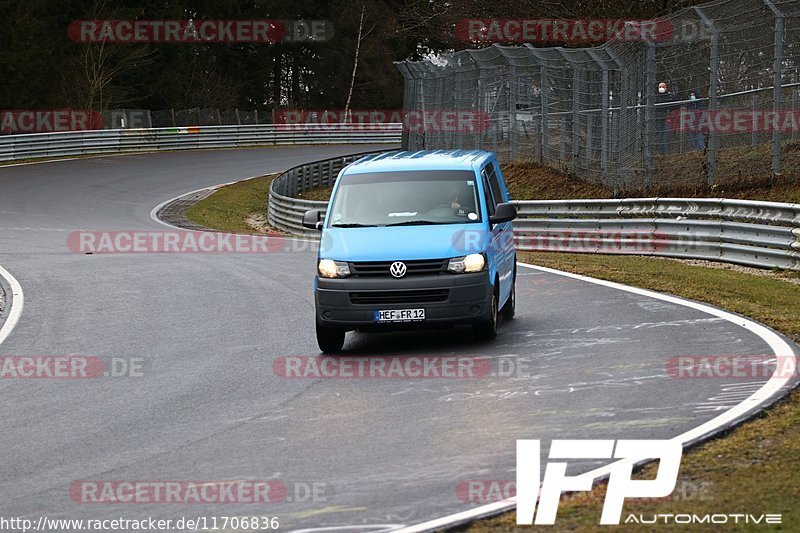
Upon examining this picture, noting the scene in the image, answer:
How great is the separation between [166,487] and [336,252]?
Result: 502cm

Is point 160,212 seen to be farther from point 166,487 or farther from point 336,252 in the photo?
point 166,487

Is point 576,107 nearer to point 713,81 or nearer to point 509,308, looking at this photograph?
point 713,81

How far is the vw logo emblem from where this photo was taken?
39.6 ft

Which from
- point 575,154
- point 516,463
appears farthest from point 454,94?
point 516,463

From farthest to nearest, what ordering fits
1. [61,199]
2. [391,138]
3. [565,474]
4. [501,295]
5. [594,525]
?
[391,138] < [61,199] < [501,295] < [565,474] < [594,525]

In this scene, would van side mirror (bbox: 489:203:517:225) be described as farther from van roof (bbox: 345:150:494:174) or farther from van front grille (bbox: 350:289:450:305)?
van front grille (bbox: 350:289:450:305)

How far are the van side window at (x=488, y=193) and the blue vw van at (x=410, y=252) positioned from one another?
0.07ft

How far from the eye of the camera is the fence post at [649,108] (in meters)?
23.2

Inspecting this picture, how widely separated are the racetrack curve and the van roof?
175 centimetres

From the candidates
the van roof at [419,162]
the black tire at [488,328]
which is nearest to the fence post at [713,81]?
the van roof at [419,162]

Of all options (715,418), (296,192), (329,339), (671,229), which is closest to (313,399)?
(329,339)

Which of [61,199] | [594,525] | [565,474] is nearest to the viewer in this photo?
[594,525]

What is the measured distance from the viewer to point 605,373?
415 inches

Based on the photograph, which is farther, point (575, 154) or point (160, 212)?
point (160, 212)
